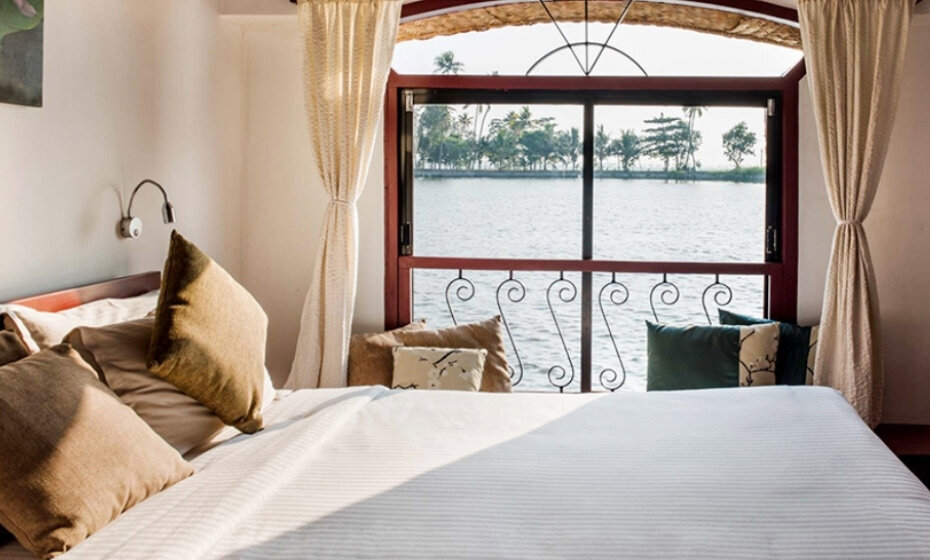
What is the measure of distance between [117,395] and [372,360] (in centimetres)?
A: 161

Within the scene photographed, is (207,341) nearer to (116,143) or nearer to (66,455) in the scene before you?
(66,455)

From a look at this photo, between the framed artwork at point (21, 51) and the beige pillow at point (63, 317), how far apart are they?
1.99 ft

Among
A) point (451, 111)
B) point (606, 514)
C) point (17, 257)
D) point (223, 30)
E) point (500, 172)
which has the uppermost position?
point (223, 30)

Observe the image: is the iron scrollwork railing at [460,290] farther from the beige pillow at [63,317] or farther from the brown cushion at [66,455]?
the brown cushion at [66,455]

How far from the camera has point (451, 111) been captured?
3.72 meters

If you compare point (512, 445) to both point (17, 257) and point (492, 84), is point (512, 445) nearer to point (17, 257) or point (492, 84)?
point (17, 257)

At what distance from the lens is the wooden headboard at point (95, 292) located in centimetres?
217

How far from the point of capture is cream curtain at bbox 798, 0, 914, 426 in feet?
10.6

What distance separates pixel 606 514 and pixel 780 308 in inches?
93.8

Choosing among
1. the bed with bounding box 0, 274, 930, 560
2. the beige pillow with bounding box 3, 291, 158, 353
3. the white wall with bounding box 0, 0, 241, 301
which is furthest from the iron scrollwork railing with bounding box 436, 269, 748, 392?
the beige pillow with bounding box 3, 291, 158, 353

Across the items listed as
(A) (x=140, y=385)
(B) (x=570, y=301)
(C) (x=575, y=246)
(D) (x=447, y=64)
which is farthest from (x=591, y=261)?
(A) (x=140, y=385)

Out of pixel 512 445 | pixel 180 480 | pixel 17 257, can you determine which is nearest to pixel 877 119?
pixel 512 445

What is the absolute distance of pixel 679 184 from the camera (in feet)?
12.2

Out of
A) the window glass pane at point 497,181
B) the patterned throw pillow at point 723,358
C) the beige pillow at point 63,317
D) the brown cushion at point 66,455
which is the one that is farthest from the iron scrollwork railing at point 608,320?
the brown cushion at point 66,455
